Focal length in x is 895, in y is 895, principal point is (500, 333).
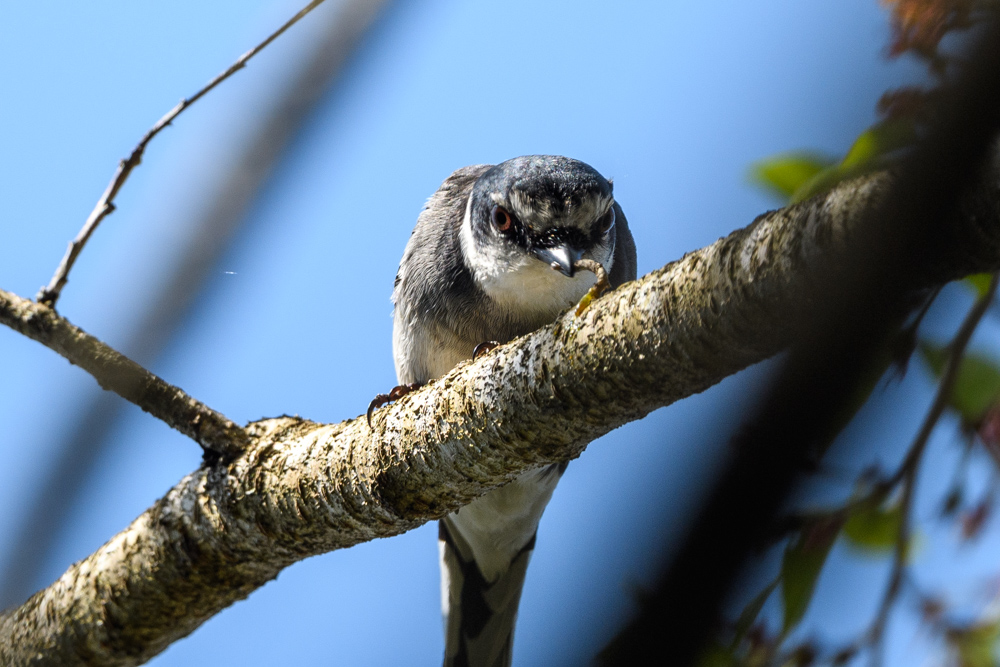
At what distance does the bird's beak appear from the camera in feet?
9.12

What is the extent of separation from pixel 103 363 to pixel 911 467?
1.87 m

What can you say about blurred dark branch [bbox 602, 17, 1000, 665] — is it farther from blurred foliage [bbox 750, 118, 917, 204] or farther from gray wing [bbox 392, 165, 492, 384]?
gray wing [bbox 392, 165, 492, 384]

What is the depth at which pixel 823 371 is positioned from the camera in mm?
520

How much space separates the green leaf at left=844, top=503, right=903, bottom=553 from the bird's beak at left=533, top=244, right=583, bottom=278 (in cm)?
111

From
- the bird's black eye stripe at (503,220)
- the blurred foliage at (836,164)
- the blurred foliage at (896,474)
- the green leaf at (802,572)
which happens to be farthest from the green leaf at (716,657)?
the bird's black eye stripe at (503,220)

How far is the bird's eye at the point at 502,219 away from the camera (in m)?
3.08

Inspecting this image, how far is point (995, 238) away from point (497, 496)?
2.61m

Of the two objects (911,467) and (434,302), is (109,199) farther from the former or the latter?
(911,467)

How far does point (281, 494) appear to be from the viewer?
2273 millimetres

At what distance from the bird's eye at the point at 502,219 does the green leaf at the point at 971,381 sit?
4.81 feet

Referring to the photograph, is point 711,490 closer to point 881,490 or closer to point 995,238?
point 995,238

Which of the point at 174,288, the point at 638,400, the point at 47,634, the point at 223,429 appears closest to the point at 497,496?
the point at 223,429

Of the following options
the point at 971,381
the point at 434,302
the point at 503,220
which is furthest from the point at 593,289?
the point at 434,302

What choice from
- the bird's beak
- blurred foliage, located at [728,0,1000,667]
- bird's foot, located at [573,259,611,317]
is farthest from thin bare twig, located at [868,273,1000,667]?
the bird's beak
